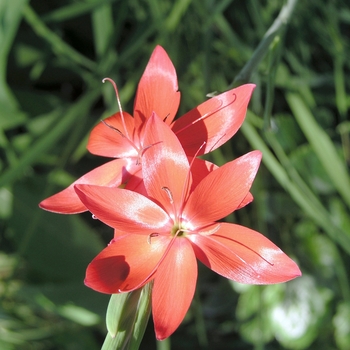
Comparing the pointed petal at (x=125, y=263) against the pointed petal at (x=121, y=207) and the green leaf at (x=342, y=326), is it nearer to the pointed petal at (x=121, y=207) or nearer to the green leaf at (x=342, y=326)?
the pointed petal at (x=121, y=207)

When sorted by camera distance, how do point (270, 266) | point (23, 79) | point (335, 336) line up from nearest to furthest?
1. point (270, 266)
2. point (335, 336)
3. point (23, 79)

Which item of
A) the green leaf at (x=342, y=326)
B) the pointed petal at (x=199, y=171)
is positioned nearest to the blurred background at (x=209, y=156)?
the green leaf at (x=342, y=326)

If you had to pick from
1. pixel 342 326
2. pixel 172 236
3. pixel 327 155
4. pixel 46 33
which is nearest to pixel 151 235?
pixel 172 236

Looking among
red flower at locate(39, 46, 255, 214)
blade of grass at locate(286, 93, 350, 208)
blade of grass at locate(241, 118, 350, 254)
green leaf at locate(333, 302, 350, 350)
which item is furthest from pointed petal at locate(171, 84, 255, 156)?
green leaf at locate(333, 302, 350, 350)

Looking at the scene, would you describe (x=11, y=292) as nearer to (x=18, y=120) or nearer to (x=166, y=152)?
(x=18, y=120)

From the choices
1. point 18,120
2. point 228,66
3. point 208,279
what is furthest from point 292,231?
point 18,120

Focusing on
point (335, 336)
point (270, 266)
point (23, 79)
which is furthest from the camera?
point (23, 79)

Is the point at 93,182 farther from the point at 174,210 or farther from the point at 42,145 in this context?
the point at 42,145
